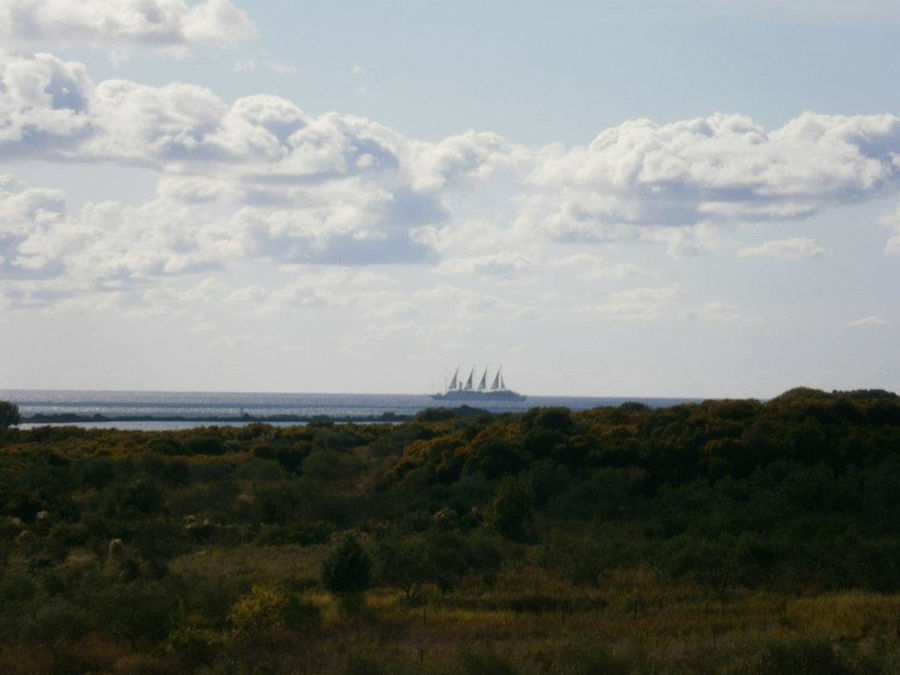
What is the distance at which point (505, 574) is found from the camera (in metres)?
33.0

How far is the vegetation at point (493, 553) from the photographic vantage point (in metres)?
23.5

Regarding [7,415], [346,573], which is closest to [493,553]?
[346,573]

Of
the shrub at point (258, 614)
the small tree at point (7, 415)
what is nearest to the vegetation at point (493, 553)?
the shrub at point (258, 614)

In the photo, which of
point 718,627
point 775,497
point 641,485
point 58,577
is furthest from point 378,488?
point 718,627

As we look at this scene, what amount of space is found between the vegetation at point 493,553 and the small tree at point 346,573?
6cm

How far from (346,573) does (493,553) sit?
4721 mm

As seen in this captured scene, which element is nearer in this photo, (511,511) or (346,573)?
(346,573)

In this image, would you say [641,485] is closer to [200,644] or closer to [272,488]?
[272,488]

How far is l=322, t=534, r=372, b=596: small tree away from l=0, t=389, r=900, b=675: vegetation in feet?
0.20

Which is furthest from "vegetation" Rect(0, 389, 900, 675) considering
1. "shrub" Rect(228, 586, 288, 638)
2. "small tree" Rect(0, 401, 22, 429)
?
"small tree" Rect(0, 401, 22, 429)

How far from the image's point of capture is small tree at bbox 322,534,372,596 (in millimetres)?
30266

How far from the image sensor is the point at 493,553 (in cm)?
3278

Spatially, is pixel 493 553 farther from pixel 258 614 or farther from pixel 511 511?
pixel 258 614

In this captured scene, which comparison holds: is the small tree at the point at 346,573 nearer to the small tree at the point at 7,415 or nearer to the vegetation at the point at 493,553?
the vegetation at the point at 493,553
